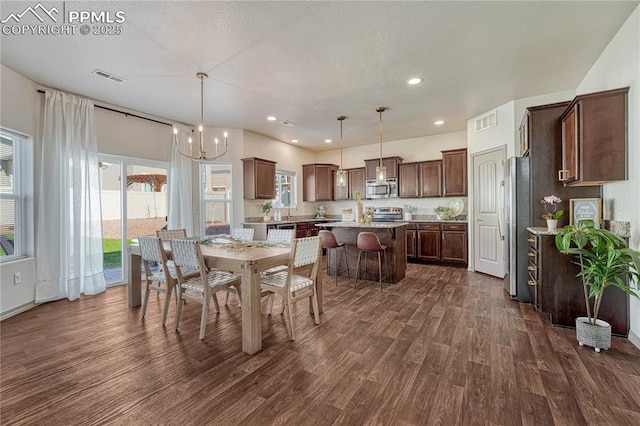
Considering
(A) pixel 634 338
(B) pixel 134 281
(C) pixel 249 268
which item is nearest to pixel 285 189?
(B) pixel 134 281

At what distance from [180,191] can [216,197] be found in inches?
29.2

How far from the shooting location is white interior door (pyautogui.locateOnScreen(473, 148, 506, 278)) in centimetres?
469

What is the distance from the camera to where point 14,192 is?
3.46 m

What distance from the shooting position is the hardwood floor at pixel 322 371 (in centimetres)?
167

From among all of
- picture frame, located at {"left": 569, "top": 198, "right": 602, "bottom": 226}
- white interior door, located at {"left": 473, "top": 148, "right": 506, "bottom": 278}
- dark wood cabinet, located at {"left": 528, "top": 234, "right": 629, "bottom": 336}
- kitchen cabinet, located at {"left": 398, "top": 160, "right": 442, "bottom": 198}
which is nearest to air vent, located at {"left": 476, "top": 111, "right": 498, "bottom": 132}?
white interior door, located at {"left": 473, "top": 148, "right": 506, "bottom": 278}

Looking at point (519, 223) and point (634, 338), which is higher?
point (519, 223)

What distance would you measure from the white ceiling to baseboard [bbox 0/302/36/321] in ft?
9.23

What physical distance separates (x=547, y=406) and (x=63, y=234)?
213 inches

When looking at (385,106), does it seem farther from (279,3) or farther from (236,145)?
(236,145)

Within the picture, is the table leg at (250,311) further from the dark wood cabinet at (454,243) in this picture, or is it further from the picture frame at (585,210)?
the dark wood cabinet at (454,243)

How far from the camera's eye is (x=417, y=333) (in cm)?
272

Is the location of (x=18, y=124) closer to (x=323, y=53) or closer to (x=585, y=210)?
(x=323, y=53)

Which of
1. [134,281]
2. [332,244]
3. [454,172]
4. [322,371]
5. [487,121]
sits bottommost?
[322,371]

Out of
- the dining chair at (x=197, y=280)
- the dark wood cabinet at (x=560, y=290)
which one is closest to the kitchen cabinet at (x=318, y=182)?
the dining chair at (x=197, y=280)
